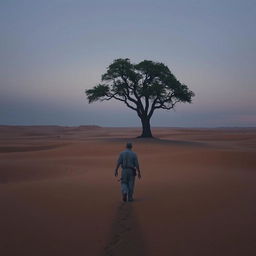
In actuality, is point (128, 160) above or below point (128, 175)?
above

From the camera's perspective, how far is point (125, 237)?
181 inches

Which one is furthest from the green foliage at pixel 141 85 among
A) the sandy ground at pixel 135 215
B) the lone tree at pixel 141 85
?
the sandy ground at pixel 135 215

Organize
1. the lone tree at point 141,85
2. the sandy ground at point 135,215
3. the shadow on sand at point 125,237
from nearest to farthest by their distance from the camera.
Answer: the shadow on sand at point 125,237, the sandy ground at point 135,215, the lone tree at point 141,85

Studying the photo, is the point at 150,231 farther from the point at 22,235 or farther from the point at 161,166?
the point at 161,166

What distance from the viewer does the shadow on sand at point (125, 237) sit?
4.07 m

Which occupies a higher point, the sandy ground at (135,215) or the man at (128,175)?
the man at (128,175)

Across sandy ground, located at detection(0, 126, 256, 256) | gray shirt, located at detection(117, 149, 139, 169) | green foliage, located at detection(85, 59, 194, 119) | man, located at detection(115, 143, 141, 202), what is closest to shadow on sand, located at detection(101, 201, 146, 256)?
sandy ground, located at detection(0, 126, 256, 256)

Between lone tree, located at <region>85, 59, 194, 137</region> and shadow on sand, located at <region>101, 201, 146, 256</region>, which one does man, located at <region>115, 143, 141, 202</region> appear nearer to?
shadow on sand, located at <region>101, 201, 146, 256</region>

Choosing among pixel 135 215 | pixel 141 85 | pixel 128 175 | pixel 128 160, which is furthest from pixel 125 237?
pixel 141 85

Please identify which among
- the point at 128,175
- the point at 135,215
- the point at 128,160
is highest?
the point at 128,160

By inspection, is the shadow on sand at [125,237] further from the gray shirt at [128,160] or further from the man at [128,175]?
the gray shirt at [128,160]

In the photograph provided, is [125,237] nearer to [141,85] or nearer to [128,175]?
[128,175]

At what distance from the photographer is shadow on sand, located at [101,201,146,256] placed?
13.4 ft

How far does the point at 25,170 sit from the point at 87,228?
7.99m
